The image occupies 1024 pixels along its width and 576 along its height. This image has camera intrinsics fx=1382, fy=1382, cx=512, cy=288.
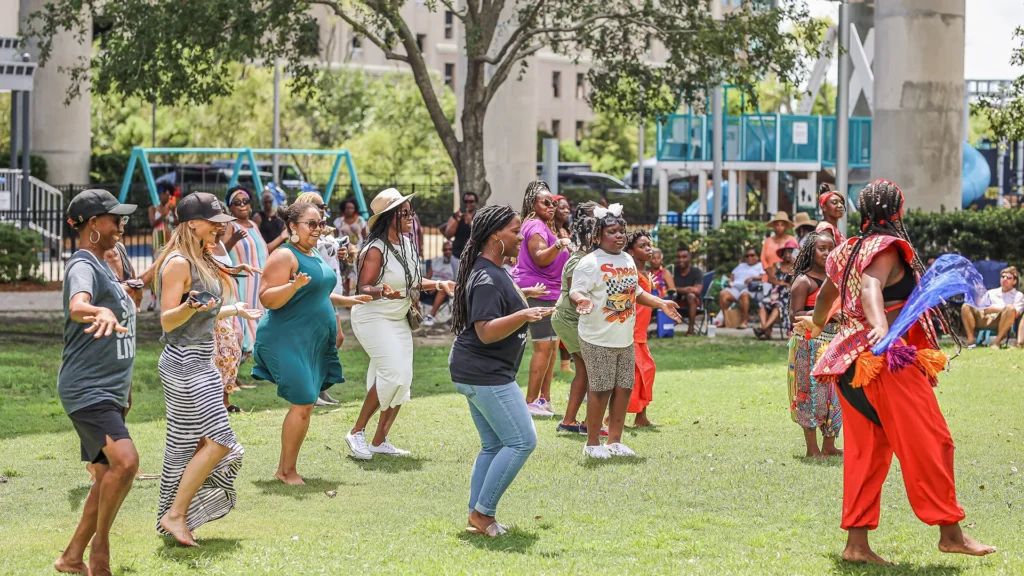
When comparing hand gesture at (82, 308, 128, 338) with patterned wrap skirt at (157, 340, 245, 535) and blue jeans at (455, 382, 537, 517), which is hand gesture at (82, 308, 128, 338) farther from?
blue jeans at (455, 382, 537, 517)

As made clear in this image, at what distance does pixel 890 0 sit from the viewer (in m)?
22.7

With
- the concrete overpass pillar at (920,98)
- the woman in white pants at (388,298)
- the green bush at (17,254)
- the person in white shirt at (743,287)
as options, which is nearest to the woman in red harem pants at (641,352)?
the woman in white pants at (388,298)

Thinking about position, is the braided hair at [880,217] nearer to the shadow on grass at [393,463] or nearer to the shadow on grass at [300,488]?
the shadow on grass at [300,488]

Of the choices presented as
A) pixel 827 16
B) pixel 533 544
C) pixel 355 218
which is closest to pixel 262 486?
pixel 533 544

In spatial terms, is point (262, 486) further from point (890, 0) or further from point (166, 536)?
point (890, 0)

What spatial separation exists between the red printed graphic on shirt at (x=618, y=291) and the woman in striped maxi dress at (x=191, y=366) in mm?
3140

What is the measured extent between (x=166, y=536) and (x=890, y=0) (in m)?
18.6

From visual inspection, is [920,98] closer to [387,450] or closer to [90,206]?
[387,450]

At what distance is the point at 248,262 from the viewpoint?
12.2 m

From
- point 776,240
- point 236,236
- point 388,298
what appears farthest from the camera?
point 776,240

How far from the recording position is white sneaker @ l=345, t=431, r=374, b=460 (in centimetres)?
938

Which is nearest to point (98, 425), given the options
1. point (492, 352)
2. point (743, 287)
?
point (492, 352)

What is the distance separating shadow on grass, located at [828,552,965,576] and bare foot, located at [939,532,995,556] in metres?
0.10

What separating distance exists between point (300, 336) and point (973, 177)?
30.4 meters
